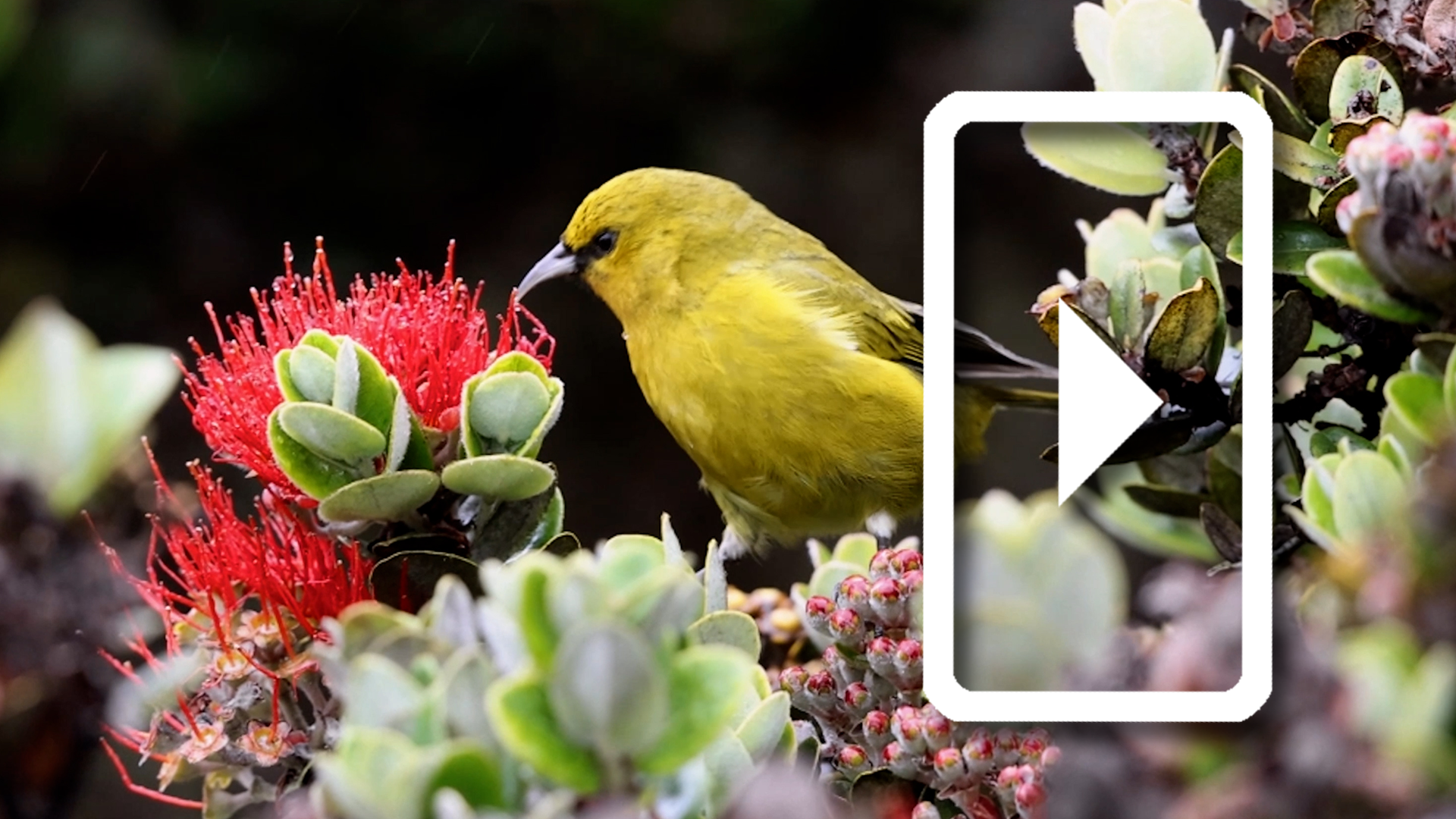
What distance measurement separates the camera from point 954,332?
1.96 feet

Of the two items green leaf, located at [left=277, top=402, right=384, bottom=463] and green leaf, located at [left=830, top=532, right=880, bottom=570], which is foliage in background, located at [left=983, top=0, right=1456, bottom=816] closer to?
green leaf, located at [left=830, top=532, right=880, bottom=570]

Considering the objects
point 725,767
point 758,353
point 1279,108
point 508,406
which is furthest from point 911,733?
point 758,353

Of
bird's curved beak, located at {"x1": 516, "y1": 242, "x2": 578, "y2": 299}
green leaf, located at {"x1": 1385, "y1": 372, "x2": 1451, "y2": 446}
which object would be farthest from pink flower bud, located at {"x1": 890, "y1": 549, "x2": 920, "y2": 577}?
bird's curved beak, located at {"x1": 516, "y1": 242, "x2": 578, "y2": 299}

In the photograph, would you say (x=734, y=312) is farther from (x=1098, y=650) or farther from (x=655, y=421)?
(x=655, y=421)

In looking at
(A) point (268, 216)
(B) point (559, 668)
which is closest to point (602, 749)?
(B) point (559, 668)

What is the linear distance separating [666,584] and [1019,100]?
9.6 inches

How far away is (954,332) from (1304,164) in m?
0.17

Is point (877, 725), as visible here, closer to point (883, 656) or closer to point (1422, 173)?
point (883, 656)

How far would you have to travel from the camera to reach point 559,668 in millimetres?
441

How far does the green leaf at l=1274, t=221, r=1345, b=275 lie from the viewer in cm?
62

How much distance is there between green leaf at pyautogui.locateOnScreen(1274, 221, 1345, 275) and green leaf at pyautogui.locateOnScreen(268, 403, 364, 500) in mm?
397

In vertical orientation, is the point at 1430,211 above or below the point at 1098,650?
above

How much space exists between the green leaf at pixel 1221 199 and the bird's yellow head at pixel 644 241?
520mm

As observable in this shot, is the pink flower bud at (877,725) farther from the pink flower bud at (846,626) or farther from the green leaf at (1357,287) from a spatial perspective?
the green leaf at (1357,287)
